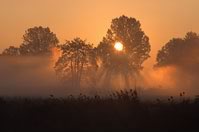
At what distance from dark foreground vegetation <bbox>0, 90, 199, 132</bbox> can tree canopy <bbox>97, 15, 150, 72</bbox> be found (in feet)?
214

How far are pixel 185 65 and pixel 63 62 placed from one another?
1713cm

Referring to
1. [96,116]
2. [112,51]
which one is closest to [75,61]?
[112,51]

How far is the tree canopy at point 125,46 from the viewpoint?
294 feet

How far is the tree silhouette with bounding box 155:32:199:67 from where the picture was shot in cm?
9438

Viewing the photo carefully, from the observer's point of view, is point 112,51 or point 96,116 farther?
point 112,51

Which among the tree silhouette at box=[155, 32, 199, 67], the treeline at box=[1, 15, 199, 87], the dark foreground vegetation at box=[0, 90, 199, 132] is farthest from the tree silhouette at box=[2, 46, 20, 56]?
the dark foreground vegetation at box=[0, 90, 199, 132]

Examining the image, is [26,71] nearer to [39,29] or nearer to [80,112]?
[39,29]

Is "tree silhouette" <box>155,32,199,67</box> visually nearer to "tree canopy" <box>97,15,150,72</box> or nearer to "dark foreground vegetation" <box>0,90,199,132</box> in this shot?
"tree canopy" <box>97,15,150,72</box>

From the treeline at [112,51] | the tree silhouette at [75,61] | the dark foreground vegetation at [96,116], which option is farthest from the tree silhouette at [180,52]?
the dark foreground vegetation at [96,116]

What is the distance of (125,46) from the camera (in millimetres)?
93125

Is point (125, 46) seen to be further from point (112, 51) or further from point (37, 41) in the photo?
point (37, 41)

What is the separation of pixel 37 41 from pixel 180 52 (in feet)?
65.3

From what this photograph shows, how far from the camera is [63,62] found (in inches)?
3487

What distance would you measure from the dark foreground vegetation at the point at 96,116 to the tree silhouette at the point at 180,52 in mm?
70740
